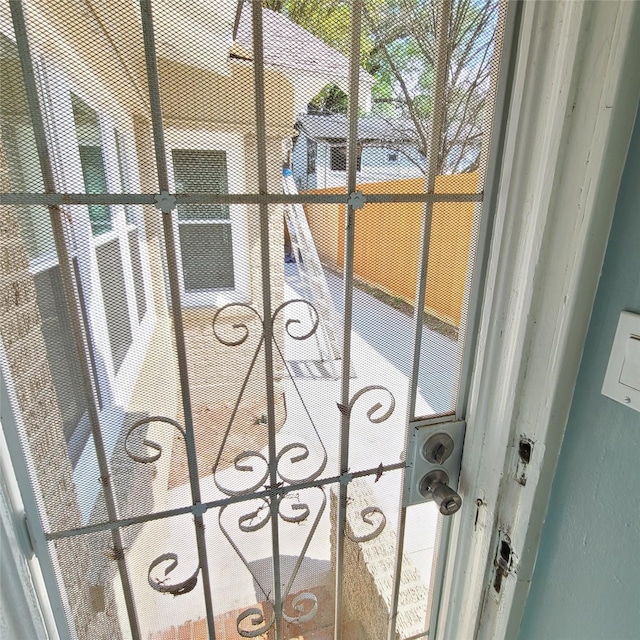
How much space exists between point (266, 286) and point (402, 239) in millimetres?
238

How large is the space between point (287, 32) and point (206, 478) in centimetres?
71

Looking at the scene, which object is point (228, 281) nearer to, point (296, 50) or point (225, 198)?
point (225, 198)

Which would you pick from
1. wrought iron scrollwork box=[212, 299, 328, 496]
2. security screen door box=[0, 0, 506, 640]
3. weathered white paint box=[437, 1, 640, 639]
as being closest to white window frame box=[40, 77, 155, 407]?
security screen door box=[0, 0, 506, 640]

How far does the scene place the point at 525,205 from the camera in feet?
1.93

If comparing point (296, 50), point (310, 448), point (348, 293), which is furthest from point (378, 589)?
point (296, 50)

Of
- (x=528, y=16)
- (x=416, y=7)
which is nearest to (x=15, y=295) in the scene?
(x=416, y=7)

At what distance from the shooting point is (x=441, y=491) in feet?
2.46

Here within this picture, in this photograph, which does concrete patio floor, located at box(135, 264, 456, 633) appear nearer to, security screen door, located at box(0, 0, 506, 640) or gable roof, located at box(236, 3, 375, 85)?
security screen door, located at box(0, 0, 506, 640)

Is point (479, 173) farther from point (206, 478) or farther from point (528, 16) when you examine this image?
point (206, 478)

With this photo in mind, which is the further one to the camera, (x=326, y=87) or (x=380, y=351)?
(x=380, y=351)

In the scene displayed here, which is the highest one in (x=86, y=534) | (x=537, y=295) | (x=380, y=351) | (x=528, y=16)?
(x=528, y=16)

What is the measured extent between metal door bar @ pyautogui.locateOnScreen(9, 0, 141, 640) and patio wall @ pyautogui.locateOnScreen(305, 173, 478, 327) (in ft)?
1.13

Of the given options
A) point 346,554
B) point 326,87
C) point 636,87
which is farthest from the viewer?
point 346,554

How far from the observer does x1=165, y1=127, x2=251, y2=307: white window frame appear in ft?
1.78
